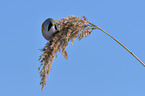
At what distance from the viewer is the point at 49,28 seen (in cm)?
496

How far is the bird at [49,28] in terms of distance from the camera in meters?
4.79

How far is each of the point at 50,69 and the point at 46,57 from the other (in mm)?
272

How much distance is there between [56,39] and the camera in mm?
4285

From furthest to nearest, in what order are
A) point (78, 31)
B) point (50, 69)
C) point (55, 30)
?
point (55, 30) → point (50, 69) → point (78, 31)

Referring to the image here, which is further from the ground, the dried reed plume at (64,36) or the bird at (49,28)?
the bird at (49,28)

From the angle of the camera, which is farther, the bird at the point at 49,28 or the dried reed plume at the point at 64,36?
the bird at the point at 49,28

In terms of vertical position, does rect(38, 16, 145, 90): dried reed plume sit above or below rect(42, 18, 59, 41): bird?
below

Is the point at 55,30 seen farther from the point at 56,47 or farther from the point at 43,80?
the point at 43,80

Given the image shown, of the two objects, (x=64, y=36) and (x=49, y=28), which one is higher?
(x=49, y=28)

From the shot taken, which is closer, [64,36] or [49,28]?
[64,36]

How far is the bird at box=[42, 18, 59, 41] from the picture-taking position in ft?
15.7

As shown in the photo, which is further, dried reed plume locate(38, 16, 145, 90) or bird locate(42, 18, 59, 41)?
bird locate(42, 18, 59, 41)

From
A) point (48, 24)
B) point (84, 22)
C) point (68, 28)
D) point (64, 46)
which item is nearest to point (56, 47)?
point (64, 46)

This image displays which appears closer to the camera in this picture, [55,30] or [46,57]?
[46,57]
